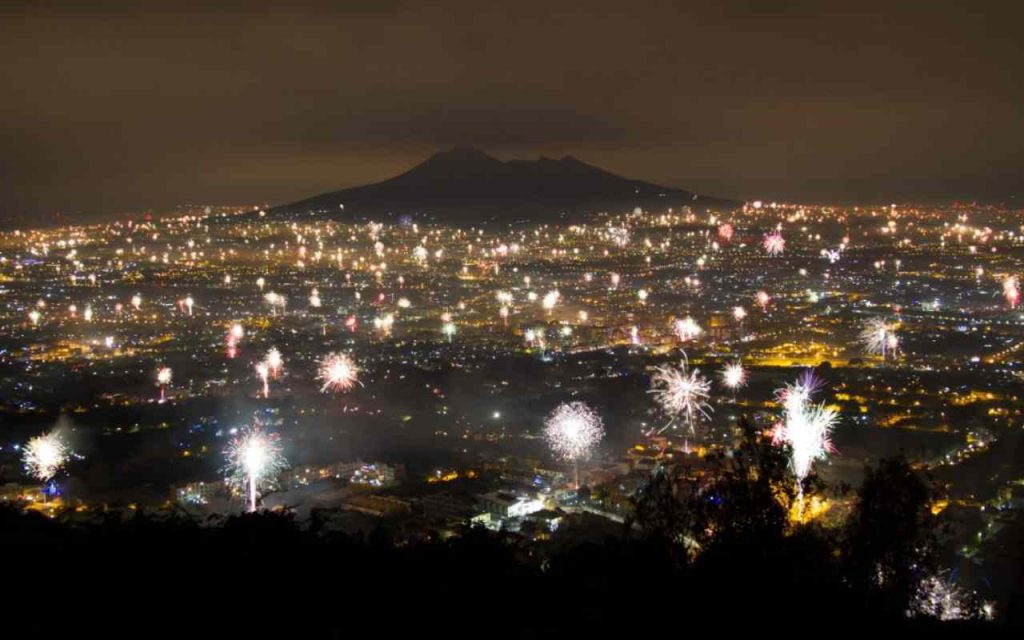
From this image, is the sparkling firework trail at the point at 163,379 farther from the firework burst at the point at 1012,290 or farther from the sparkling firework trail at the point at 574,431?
the firework burst at the point at 1012,290

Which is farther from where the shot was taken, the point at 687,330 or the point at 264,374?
the point at 687,330

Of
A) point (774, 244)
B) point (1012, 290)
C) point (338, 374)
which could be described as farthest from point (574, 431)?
point (774, 244)

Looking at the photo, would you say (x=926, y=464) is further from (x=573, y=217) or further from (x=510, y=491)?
(x=573, y=217)

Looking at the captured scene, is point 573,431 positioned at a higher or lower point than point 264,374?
lower

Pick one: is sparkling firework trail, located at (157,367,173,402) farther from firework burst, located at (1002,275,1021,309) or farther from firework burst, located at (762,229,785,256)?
firework burst, located at (762,229,785,256)

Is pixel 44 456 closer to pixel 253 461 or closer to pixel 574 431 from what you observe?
pixel 253 461

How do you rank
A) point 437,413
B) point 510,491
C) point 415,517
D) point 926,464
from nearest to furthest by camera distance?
point 415,517 → point 510,491 → point 926,464 → point 437,413

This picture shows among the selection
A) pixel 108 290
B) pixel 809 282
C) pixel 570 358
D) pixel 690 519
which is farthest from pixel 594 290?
pixel 690 519
